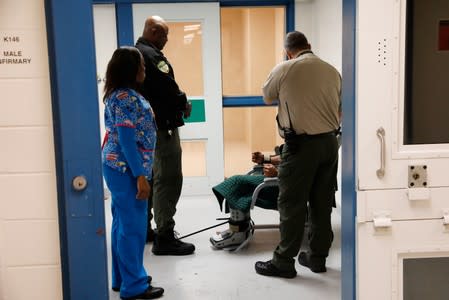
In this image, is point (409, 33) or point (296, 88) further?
point (296, 88)

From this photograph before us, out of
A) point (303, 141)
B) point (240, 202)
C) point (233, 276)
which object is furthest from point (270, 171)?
point (233, 276)

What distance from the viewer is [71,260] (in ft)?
5.43

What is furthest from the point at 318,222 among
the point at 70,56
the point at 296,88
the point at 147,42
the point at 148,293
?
the point at 70,56

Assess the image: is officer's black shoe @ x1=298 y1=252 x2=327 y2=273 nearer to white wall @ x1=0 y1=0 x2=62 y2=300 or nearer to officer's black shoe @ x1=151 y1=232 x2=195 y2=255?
officer's black shoe @ x1=151 y1=232 x2=195 y2=255

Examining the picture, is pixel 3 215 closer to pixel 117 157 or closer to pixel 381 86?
pixel 117 157

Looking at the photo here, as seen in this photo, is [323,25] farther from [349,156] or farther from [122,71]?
[349,156]

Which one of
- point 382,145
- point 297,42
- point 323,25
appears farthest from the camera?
point 323,25

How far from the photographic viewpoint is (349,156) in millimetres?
2010

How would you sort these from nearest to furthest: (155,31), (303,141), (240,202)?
(303,141) < (155,31) < (240,202)

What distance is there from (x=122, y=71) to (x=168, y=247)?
4.92ft

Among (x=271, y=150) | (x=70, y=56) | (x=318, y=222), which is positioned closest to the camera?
(x=70, y=56)

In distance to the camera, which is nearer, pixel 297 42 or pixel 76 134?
pixel 76 134

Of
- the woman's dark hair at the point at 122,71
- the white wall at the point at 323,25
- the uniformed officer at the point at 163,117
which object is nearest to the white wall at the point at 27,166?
the woman's dark hair at the point at 122,71

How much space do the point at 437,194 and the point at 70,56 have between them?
1.46 meters
